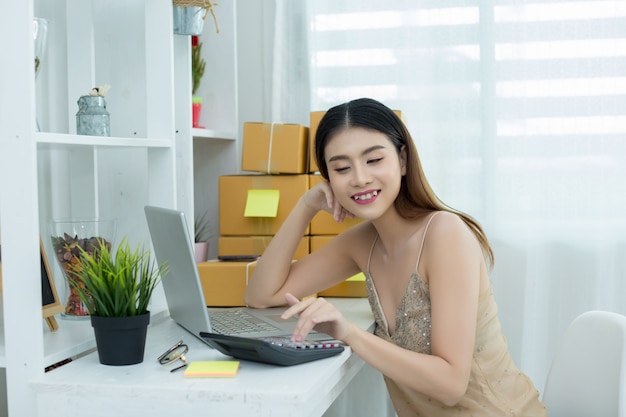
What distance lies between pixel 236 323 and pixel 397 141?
1.69 ft

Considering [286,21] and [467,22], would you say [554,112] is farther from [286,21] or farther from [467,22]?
[286,21]

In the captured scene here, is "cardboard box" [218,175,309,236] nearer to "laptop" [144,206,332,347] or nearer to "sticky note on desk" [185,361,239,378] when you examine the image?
"laptop" [144,206,332,347]

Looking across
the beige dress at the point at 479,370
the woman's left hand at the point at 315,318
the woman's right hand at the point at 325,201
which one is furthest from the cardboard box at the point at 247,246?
the woman's left hand at the point at 315,318

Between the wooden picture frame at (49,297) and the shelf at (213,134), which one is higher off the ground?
the shelf at (213,134)

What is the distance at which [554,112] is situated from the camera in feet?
7.07

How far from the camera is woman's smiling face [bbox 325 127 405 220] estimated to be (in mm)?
1562

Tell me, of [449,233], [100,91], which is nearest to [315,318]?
[449,233]

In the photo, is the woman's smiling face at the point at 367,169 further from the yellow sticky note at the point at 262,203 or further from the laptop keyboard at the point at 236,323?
the yellow sticky note at the point at 262,203

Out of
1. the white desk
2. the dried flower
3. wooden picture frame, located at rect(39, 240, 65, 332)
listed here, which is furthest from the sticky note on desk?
the dried flower

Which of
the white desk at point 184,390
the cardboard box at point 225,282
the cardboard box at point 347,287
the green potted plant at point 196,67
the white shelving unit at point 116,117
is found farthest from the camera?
the green potted plant at point 196,67

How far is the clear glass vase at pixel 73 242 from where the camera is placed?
1602mm

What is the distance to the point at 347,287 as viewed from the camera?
206 cm

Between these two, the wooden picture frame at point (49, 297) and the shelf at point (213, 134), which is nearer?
the wooden picture frame at point (49, 297)

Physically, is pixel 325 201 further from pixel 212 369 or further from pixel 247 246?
pixel 212 369
